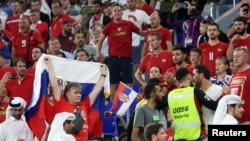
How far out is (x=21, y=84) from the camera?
20.7m

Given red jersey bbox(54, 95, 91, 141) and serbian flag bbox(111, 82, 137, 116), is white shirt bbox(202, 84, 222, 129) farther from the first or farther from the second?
serbian flag bbox(111, 82, 137, 116)

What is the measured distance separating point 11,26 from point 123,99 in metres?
6.14

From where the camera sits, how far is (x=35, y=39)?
24.1m

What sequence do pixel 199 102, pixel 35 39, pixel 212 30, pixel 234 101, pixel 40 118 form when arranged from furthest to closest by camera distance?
1. pixel 35 39
2. pixel 212 30
3. pixel 40 118
4. pixel 199 102
5. pixel 234 101

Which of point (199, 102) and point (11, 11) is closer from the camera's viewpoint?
point (199, 102)

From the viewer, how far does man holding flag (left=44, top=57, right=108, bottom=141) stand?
17203mm

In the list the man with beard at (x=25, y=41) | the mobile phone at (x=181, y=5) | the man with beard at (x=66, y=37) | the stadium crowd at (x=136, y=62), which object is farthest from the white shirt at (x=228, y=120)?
the man with beard at (x=66, y=37)

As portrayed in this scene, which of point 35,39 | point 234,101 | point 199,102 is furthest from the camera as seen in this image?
point 35,39

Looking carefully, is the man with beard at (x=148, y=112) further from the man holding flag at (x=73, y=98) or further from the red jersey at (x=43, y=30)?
the red jersey at (x=43, y=30)

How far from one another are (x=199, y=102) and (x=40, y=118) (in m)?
3.08

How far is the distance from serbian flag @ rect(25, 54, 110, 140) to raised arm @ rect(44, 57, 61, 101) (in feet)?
0.34

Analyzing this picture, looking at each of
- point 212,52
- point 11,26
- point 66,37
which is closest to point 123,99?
point 212,52

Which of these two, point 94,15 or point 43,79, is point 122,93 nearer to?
point 43,79

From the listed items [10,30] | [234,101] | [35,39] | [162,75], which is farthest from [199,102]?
[10,30]
